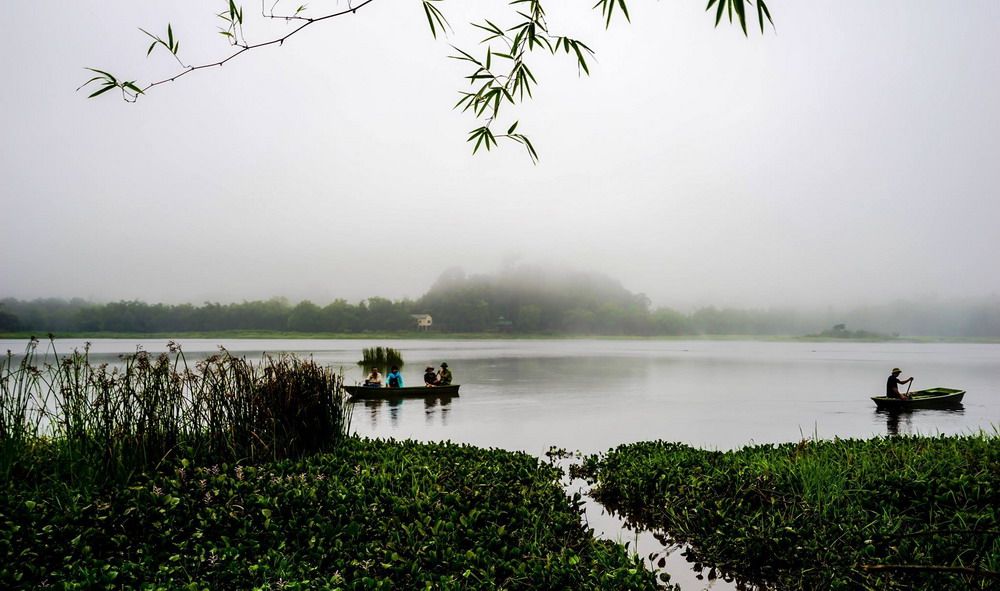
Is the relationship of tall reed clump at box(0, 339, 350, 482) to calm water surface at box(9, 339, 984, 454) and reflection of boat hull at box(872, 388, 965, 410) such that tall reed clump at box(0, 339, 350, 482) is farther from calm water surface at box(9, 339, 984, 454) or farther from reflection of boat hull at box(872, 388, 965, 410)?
reflection of boat hull at box(872, 388, 965, 410)

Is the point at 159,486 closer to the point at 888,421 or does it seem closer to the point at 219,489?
the point at 219,489

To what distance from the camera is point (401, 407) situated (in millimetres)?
18000

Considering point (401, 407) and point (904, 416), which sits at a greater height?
point (401, 407)

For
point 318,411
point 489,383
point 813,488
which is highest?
point 318,411

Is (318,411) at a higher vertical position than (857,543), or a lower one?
higher

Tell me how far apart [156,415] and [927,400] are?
1830 centimetres

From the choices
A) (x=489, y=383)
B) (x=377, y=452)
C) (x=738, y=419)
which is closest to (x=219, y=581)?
(x=377, y=452)

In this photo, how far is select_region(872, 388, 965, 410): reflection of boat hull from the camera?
1605cm

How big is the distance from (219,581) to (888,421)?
60.8 feet

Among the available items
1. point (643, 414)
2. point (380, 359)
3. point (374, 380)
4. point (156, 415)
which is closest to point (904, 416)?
point (643, 414)

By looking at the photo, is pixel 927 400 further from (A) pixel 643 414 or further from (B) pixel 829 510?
(B) pixel 829 510

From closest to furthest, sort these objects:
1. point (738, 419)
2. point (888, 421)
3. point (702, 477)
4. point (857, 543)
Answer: point (857, 543)
point (702, 477)
point (888, 421)
point (738, 419)

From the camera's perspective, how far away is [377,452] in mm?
6824

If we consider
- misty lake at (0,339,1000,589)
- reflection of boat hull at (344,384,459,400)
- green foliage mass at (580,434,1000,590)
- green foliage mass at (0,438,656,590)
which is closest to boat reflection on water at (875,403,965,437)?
misty lake at (0,339,1000,589)
